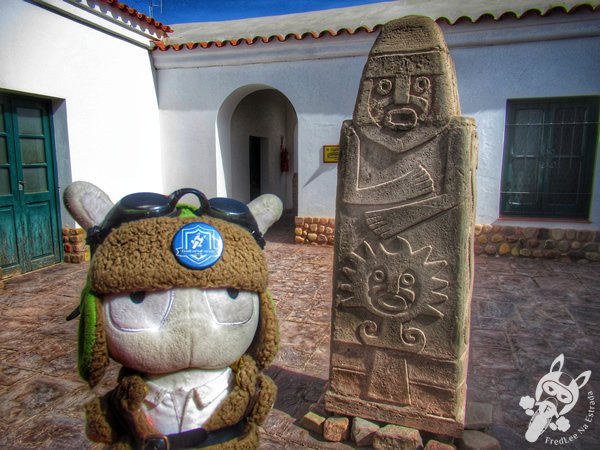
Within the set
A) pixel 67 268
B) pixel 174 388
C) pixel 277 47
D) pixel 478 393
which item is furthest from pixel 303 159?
pixel 174 388

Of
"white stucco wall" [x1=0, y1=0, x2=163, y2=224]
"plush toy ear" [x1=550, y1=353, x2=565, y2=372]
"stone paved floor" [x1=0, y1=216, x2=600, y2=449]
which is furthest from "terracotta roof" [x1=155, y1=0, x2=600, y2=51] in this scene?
"plush toy ear" [x1=550, y1=353, x2=565, y2=372]

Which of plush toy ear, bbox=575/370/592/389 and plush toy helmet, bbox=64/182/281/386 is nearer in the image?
plush toy helmet, bbox=64/182/281/386

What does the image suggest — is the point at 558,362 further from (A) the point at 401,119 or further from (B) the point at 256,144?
(B) the point at 256,144

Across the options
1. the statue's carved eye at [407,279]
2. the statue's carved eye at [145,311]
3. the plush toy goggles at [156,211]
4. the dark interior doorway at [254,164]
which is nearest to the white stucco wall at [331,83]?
the dark interior doorway at [254,164]

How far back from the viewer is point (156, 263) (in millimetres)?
1499

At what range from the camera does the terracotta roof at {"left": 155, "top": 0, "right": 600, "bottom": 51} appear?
6.57 meters

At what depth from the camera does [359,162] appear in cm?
238

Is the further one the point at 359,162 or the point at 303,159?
the point at 303,159

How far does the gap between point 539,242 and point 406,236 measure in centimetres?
534

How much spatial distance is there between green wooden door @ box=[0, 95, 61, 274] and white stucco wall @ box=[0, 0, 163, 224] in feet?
0.63

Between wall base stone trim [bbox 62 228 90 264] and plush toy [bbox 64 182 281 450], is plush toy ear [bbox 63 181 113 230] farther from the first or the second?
wall base stone trim [bbox 62 228 90 264]

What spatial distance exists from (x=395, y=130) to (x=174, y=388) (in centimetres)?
156

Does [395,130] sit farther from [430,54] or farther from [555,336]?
[555,336]

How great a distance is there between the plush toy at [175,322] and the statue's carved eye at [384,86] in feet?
3.36
